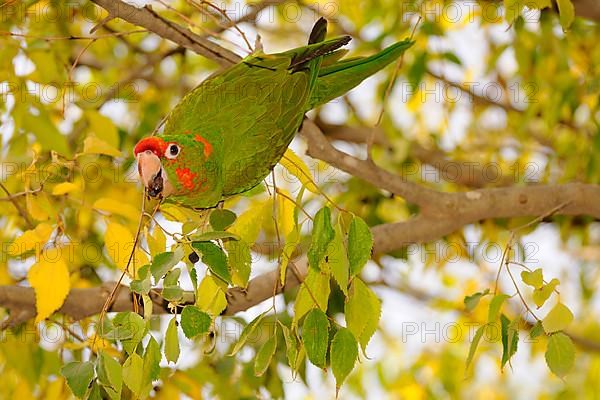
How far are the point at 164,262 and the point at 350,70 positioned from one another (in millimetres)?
562

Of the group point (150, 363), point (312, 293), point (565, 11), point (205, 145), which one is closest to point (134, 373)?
point (150, 363)

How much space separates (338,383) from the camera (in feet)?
3.15

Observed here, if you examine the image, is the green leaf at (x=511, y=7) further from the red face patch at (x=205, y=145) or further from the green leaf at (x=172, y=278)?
the green leaf at (x=172, y=278)

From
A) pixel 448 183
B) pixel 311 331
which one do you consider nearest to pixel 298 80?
pixel 311 331

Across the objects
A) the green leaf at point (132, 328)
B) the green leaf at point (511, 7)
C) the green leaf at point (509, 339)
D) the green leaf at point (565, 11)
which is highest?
the green leaf at point (565, 11)

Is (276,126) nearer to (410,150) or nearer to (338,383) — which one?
(338,383)

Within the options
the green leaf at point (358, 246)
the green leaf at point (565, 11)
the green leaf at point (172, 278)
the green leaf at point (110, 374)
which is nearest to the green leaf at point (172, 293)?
the green leaf at point (172, 278)

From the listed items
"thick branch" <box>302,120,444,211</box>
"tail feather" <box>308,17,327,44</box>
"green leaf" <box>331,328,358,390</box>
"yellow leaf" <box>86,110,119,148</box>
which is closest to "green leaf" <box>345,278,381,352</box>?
"green leaf" <box>331,328,358,390</box>

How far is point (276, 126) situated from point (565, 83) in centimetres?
103

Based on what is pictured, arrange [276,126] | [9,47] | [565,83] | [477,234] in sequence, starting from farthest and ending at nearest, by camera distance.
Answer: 1. [477,234]
2. [565,83]
3. [9,47]
4. [276,126]

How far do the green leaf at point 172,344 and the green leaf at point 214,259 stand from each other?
0.10m

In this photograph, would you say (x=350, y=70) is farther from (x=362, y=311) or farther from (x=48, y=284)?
(x=48, y=284)

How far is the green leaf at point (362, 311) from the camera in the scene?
101 cm

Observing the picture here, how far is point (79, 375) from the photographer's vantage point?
3.07 feet
